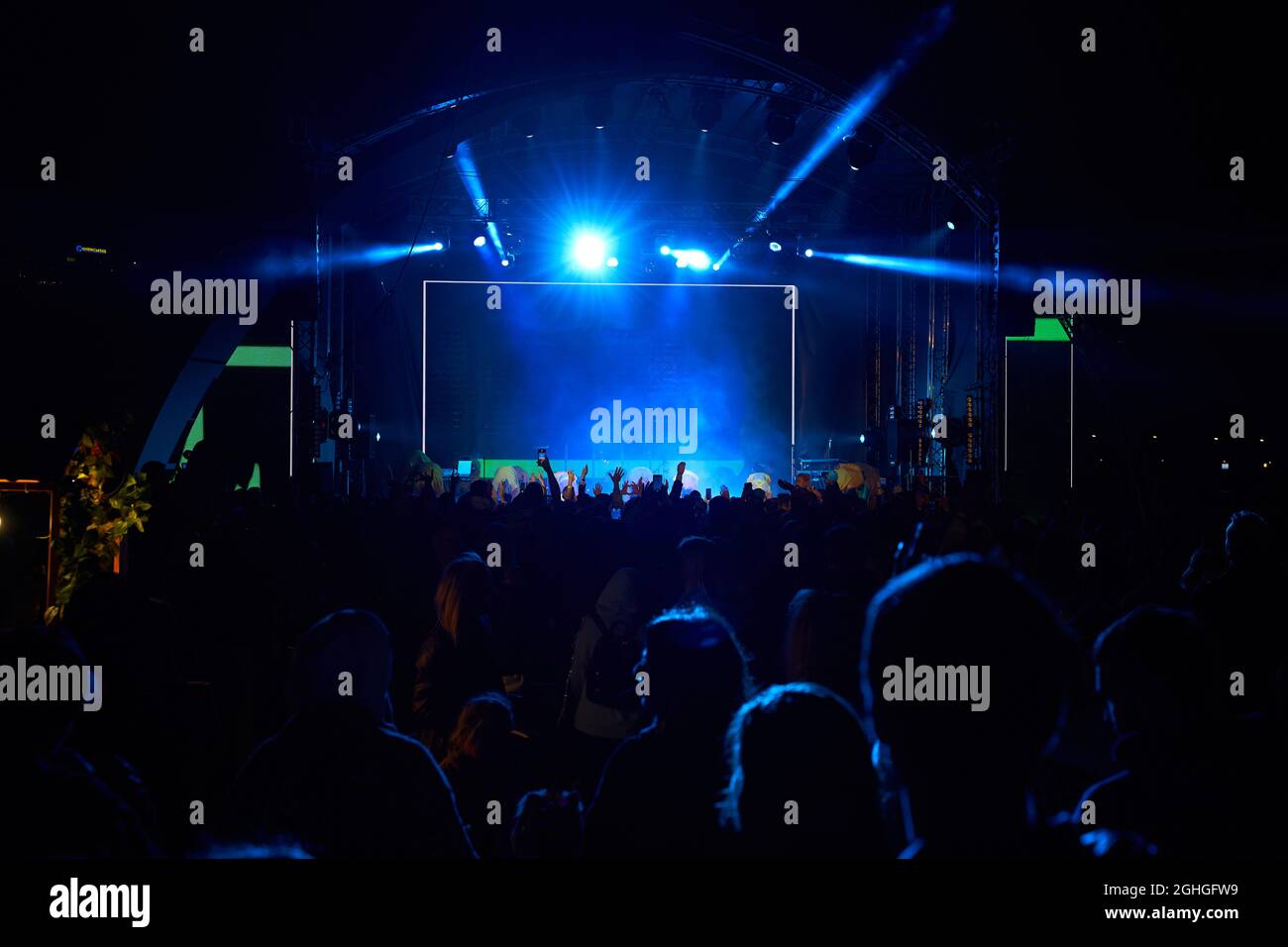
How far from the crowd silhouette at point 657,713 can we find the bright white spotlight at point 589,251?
478 inches

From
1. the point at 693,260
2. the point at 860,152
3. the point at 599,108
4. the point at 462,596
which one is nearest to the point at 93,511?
the point at 462,596

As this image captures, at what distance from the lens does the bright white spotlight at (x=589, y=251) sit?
1689 centimetres

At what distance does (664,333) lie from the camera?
1812 cm

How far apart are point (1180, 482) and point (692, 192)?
9497 millimetres

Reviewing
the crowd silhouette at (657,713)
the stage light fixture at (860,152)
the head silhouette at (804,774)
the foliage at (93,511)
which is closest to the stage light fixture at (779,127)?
the stage light fixture at (860,152)

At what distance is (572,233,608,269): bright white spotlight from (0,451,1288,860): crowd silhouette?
12.2 m

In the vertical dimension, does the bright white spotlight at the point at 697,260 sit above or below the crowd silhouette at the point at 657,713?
above

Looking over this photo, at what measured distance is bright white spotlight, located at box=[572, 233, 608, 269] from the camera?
1689cm

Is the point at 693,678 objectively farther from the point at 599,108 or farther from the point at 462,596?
the point at 599,108

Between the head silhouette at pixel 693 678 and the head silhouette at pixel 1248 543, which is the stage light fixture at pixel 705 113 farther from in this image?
the head silhouette at pixel 693 678
